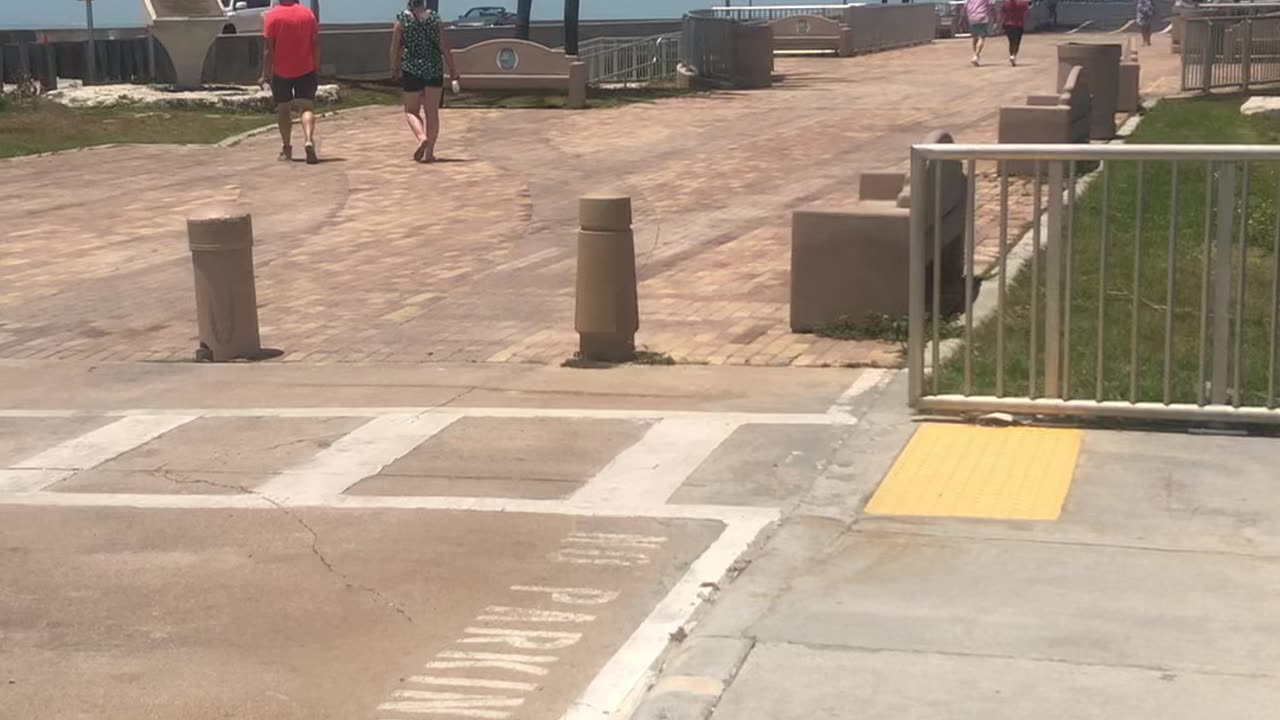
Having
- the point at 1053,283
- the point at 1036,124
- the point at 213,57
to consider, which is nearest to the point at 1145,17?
the point at 213,57

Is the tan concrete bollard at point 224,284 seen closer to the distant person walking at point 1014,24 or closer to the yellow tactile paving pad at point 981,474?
the yellow tactile paving pad at point 981,474

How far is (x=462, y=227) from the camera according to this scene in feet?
51.2

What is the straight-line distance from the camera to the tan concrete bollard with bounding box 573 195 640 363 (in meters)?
9.91

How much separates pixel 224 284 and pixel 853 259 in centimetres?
355

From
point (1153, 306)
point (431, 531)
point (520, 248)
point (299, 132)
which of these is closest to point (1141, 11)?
point (299, 132)

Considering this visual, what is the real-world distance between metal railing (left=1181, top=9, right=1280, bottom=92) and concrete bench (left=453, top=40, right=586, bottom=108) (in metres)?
8.99

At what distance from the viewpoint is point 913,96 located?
27.8m

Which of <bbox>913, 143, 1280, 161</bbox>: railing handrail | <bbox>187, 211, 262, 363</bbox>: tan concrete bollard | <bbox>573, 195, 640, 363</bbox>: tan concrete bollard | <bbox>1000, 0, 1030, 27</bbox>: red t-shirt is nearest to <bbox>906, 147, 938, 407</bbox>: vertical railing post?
<bbox>913, 143, 1280, 161</bbox>: railing handrail

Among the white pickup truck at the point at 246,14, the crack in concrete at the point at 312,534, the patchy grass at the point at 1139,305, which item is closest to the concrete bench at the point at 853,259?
the patchy grass at the point at 1139,305

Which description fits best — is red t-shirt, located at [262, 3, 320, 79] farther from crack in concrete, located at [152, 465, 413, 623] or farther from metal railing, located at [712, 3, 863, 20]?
metal railing, located at [712, 3, 863, 20]

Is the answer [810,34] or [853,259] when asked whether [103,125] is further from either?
[810,34]

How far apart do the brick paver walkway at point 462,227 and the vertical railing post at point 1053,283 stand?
1.77 m

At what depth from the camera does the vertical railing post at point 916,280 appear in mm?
8266

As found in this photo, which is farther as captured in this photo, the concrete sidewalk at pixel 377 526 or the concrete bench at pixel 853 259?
the concrete bench at pixel 853 259
